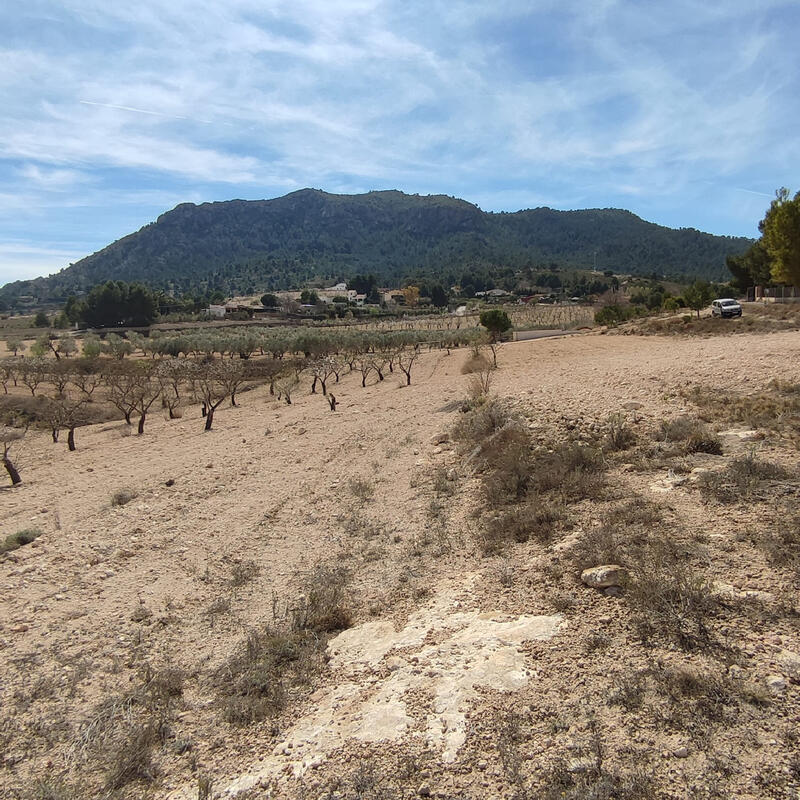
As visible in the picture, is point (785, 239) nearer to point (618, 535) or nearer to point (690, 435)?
point (690, 435)

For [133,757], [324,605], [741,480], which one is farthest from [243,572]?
[741,480]

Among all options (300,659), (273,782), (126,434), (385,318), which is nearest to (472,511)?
(300,659)

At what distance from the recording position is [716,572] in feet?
16.8

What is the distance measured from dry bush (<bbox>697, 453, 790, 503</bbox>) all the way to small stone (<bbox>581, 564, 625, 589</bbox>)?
6.77 feet

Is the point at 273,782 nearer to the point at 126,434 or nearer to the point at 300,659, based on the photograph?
the point at 300,659

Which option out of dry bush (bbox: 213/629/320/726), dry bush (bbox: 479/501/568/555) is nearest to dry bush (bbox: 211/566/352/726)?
dry bush (bbox: 213/629/320/726)

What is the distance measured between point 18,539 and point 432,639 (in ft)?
30.1

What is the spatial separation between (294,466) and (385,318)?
256 ft

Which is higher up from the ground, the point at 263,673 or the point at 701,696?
the point at 701,696

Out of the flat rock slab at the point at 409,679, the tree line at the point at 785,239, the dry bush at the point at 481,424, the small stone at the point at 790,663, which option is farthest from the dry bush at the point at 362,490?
the tree line at the point at 785,239

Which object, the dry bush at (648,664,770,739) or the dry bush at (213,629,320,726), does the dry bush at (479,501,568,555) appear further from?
the dry bush at (648,664,770,739)

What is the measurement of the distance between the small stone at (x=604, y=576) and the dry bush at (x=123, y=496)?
10.5 meters

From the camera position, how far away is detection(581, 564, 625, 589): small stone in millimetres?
5285

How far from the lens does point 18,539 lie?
10.5m
